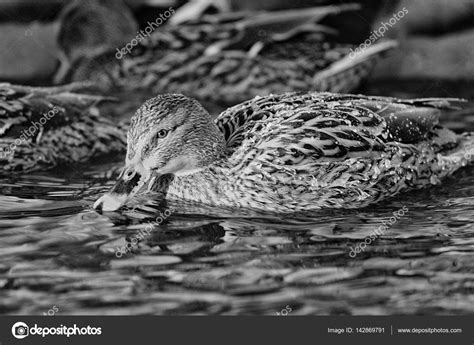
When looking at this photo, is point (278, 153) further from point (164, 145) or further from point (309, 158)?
point (164, 145)

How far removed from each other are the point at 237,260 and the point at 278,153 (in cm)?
142

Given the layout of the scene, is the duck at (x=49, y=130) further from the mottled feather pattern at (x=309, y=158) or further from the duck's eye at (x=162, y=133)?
the duck's eye at (x=162, y=133)

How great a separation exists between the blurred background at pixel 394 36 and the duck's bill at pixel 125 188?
17.0ft

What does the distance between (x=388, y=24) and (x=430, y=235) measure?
5.61 m

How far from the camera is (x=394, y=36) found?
12.8 meters

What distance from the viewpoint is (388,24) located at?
42.0 feet

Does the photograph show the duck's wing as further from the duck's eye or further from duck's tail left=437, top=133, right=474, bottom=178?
the duck's eye

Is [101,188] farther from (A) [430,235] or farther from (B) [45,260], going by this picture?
(A) [430,235]

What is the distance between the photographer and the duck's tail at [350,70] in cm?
1182

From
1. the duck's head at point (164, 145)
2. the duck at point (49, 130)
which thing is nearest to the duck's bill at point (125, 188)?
the duck's head at point (164, 145)

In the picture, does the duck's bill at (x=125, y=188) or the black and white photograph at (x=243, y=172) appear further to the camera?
the duck's bill at (x=125, y=188)

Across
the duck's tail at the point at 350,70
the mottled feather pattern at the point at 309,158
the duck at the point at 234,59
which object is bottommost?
the mottled feather pattern at the point at 309,158

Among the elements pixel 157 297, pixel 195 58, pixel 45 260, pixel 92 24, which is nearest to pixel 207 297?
pixel 157 297

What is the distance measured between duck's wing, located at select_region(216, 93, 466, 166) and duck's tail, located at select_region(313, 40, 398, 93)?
2.77 meters
